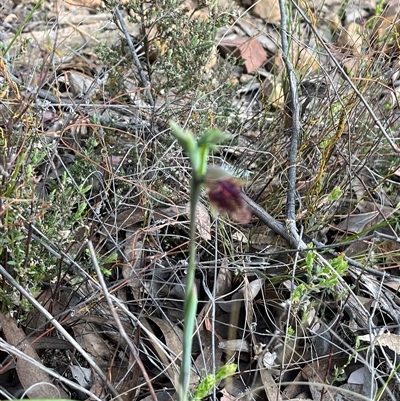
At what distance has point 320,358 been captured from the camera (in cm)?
142

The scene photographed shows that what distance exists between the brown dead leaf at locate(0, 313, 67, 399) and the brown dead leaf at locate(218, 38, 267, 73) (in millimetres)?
1488

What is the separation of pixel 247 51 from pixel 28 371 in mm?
1627

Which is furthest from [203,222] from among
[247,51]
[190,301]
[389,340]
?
[247,51]

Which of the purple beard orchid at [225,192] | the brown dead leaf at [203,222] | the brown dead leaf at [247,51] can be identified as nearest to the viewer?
the purple beard orchid at [225,192]

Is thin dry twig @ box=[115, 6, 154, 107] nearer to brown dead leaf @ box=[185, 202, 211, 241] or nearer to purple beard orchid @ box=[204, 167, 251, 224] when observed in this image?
brown dead leaf @ box=[185, 202, 211, 241]

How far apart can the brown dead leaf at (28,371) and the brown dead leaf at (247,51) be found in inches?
58.6

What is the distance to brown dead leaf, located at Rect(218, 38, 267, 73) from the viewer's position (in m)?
2.44

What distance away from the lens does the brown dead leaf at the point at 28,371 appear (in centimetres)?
120

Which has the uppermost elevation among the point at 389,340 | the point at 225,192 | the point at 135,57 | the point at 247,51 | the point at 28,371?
the point at 225,192

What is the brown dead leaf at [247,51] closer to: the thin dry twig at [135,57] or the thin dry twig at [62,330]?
the thin dry twig at [135,57]

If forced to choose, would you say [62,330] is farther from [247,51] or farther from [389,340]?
[247,51]

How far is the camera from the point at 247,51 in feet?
8.07

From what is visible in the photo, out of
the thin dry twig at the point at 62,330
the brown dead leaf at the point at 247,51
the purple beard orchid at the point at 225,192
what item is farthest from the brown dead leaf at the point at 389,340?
the brown dead leaf at the point at 247,51

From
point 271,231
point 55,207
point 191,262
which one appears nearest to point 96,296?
point 55,207
